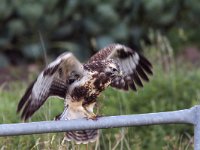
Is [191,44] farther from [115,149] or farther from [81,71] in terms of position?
[81,71]

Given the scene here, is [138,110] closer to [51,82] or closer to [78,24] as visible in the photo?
[51,82]

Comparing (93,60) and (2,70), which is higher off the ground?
(2,70)

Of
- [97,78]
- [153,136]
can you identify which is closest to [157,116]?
[97,78]

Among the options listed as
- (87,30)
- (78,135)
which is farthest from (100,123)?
(87,30)

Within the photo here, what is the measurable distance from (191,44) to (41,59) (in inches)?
62.6

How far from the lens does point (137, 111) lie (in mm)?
5656

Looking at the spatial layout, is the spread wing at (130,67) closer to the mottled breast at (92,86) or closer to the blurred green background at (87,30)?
the mottled breast at (92,86)

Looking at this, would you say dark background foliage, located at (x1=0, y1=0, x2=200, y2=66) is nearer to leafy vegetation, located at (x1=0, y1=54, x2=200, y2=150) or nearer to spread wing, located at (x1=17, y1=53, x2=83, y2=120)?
leafy vegetation, located at (x1=0, y1=54, x2=200, y2=150)

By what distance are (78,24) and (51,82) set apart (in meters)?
4.26

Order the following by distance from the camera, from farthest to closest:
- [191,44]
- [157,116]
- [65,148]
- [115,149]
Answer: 1. [191,44]
2. [115,149]
3. [65,148]
4. [157,116]

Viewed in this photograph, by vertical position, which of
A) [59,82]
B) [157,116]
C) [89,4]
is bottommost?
[157,116]

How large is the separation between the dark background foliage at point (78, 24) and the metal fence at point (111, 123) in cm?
451

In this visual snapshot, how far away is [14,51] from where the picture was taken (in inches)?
324

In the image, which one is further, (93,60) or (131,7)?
(131,7)
